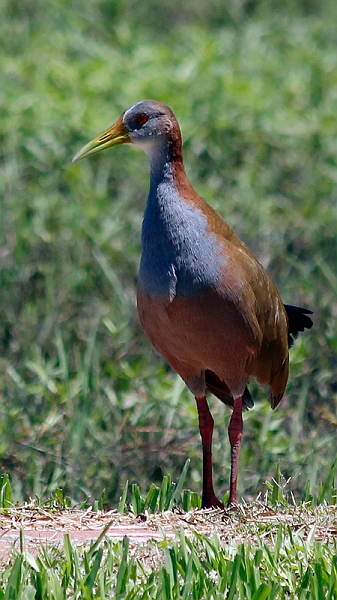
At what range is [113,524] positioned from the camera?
429 centimetres

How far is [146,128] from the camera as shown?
5.18 m

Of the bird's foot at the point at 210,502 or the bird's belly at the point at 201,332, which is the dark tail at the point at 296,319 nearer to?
the bird's belly at the point at 201,332

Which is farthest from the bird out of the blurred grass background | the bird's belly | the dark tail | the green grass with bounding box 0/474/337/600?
the blurred grass background

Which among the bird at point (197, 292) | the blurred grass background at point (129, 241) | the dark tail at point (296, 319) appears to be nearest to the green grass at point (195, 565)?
the bird at point (197, 292)

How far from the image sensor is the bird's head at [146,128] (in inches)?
203

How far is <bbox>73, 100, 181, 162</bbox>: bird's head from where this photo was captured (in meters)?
5.14

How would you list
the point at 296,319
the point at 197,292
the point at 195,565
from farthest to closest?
1. the point at 296,319
2. the point at 197,292
3. the point at 195,565

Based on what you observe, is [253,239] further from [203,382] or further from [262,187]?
[203,382]

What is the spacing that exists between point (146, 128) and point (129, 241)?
10.00 ft

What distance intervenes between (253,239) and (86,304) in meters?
1.48

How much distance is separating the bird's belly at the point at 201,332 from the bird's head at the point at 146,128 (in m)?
0.83

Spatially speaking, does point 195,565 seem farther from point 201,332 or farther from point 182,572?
point 201,332

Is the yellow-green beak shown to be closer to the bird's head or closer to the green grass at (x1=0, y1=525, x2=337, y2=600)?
the bird's head

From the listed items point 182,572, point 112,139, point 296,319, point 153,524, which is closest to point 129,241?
point 296,319
